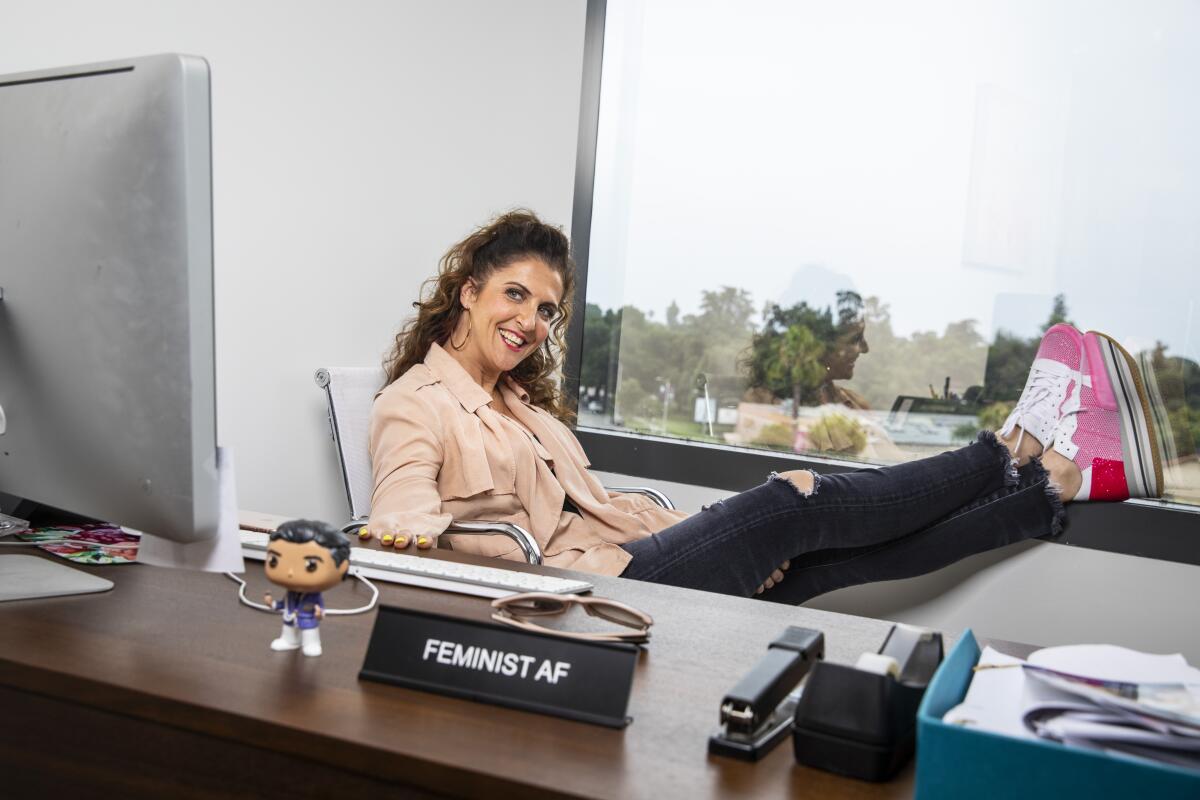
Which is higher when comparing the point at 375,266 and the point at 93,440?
the point at 375,266

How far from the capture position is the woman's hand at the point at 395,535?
156 cm

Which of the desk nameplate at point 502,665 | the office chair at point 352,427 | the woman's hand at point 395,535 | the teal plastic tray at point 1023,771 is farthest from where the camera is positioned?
the office chair at point 352,427

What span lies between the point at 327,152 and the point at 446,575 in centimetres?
157

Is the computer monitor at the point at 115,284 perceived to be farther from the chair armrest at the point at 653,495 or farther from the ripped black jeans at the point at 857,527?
the chair armrest at the point at 653,495

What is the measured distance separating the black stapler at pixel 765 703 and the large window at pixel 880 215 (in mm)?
2035

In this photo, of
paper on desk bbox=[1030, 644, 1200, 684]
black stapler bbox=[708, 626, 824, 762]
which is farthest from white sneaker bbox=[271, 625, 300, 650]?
paper on desk bbox=[1030, 644, 1200, 684]

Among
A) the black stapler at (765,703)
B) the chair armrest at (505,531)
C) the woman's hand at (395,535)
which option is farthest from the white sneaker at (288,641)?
the chair armrest at (505,531)

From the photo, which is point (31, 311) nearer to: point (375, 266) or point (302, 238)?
point (302, 238)

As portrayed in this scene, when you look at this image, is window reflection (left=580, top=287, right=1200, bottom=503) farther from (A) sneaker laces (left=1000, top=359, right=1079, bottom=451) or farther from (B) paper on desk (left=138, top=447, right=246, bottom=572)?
(B) paper on desk (left=138, top=447, right=246, bottom=572)

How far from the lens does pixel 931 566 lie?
2547 millimetres

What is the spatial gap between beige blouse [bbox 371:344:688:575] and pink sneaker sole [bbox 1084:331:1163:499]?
3.65ft

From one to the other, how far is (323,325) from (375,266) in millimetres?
250

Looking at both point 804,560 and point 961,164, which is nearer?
point 804,560

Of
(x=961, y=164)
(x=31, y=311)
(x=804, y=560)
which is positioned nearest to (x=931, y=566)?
(x=804, y=560)
